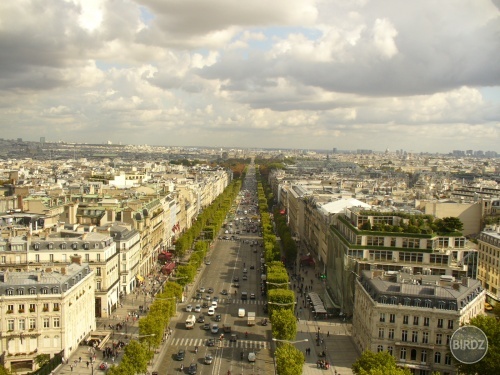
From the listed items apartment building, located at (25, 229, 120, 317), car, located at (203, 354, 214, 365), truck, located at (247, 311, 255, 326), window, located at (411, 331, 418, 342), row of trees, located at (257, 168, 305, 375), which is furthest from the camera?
truck, located at (247, 311, 255, 326)

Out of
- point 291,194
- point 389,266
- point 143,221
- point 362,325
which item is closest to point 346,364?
point 362,325

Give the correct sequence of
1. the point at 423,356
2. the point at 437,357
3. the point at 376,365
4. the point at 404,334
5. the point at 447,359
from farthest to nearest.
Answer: the point at 404,334
the point at 423,356
the point at 437,357
the point at 447,359
the point at 376,365

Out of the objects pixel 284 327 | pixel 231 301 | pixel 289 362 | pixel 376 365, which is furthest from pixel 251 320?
pixel 376 365

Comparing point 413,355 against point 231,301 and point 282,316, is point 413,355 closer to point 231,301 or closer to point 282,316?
point 282,316

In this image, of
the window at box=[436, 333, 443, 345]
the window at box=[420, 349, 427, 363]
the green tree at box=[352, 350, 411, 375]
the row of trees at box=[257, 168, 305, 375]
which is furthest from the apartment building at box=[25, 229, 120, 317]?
the window at box=[436, 333, 443, 345]

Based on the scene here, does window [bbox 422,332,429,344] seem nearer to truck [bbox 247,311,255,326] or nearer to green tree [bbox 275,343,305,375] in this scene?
green tree [bbox 275,343,305,375]

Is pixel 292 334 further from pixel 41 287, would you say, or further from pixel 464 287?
pixel 41 287
